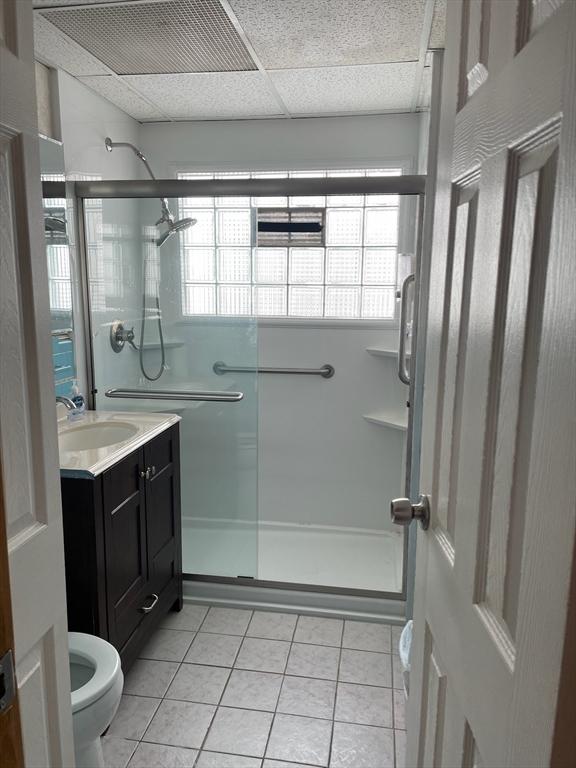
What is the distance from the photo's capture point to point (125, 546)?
2.02 metres

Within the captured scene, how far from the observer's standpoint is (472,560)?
2.61 ft

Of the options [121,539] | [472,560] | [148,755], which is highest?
[472,560]

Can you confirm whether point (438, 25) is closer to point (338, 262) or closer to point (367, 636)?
point (338, 262)

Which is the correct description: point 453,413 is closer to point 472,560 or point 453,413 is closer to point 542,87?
point 472,560

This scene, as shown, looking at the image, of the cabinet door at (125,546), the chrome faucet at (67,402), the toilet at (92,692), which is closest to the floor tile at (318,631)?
the cabinet door at (125,546)

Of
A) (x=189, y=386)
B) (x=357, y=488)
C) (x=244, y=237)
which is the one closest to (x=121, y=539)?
(x=189, y=386)

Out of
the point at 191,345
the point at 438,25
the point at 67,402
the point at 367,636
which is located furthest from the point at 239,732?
the point at 438,25

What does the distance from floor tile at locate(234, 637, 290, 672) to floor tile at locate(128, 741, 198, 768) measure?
450 millimetres

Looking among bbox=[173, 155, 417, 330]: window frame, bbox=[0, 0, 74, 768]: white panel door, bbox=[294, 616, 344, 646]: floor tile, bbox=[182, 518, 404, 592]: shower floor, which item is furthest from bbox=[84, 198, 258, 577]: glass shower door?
bbox=[0, 0, 74, 768]: white panel door

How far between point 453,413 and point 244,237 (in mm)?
1826

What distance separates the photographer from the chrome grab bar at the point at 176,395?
8.77 feet

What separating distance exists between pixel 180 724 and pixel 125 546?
61 cm

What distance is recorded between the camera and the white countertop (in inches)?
70.3

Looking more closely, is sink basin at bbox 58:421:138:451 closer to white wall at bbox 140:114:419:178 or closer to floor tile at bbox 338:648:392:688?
floor tile at bbox 338:648:392:688
